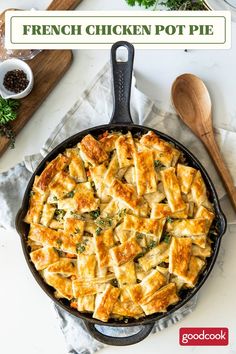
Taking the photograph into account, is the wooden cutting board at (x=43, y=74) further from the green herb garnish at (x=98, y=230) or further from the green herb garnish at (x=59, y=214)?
the green herb garnish at (x=98, y=230)

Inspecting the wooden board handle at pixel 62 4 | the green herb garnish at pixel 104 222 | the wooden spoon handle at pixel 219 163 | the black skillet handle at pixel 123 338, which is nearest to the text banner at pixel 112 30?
the wooden board handle at pixel 62 4

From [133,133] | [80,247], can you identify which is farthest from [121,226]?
[133,133]

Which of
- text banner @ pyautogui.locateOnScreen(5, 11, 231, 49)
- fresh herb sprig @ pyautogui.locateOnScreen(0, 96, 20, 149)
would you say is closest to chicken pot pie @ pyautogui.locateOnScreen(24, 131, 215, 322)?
fresh herb sprig @ pyautogui.locateOnScreen(0, 96, 20, 149)

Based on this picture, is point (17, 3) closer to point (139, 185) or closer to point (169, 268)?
point (139, 185)

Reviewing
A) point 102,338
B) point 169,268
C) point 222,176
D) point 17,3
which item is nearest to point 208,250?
point 169,268

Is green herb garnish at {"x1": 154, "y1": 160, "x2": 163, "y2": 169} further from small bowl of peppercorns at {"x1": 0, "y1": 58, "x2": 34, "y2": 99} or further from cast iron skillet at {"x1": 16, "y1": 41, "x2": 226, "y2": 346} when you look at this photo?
small bowl of peppercorns at {"x1": 0, "y1": 58, "x2": 34, "y2": 99}

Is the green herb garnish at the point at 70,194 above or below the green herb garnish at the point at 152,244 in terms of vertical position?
above

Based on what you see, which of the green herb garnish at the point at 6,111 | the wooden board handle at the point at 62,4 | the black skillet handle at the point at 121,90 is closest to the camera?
Answer: the black skillet handle at the point at 121,90

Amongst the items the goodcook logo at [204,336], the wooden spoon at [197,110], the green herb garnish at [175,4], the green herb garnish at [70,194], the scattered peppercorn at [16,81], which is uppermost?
the green herb garnish at [175,4]
